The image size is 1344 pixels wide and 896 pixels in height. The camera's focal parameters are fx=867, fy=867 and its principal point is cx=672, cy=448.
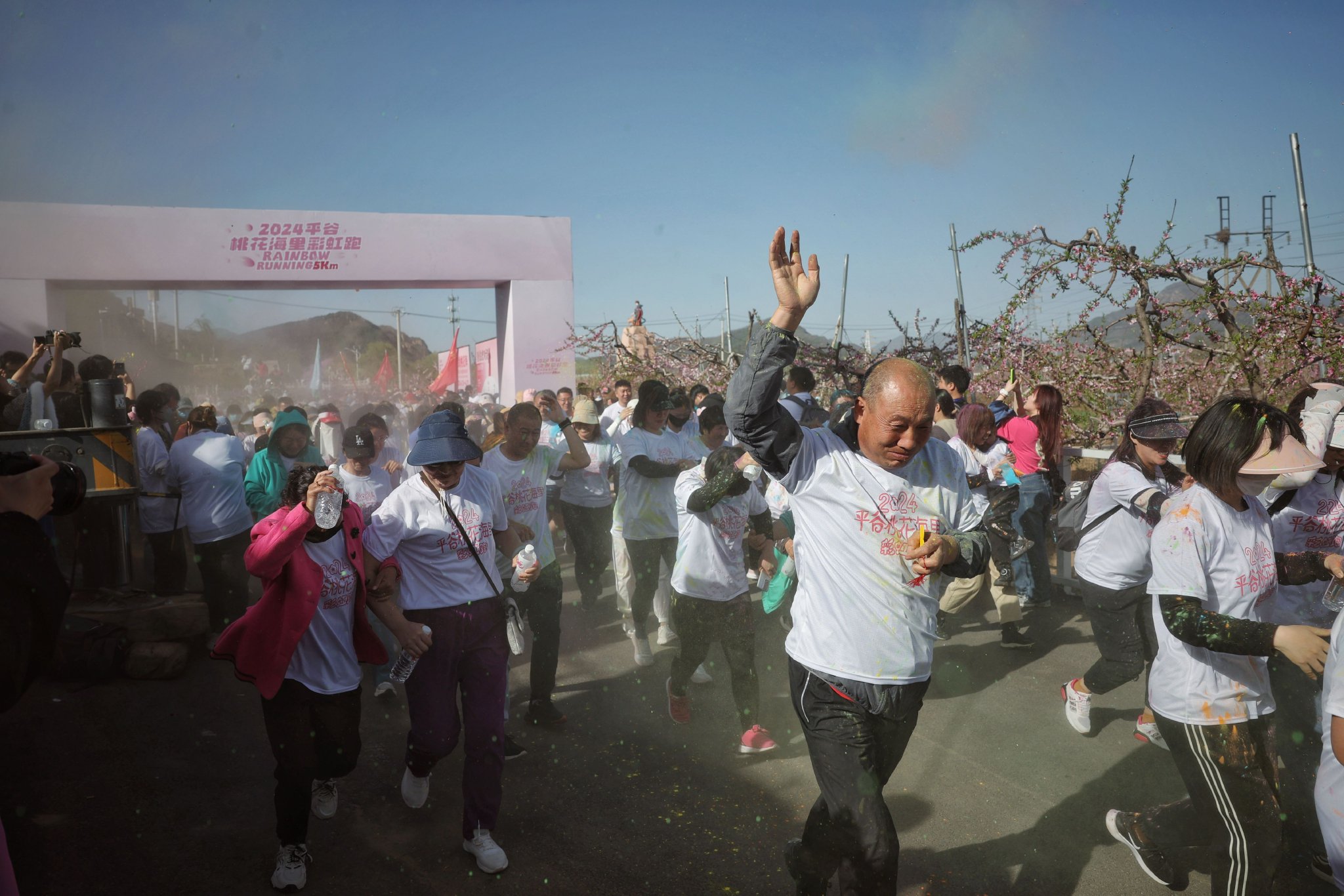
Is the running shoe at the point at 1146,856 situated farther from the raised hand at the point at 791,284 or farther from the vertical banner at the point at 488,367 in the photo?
the vertical banner at the point at 488,367

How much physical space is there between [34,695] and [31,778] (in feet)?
5.19

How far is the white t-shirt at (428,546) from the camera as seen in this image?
13.0ft

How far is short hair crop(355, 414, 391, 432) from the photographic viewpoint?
616 cm

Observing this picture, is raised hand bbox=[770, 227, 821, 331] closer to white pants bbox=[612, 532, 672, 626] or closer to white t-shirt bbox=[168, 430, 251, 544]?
white pants bbox=[612, 532, 672, 626]

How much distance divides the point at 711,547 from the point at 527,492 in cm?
120

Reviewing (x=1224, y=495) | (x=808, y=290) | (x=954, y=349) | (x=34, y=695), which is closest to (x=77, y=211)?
(x=34, y=695)

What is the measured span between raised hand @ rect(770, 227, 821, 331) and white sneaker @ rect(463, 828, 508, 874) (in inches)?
102

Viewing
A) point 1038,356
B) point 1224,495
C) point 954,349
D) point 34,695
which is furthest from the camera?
point 954,349

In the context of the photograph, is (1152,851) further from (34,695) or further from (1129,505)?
(34,695)

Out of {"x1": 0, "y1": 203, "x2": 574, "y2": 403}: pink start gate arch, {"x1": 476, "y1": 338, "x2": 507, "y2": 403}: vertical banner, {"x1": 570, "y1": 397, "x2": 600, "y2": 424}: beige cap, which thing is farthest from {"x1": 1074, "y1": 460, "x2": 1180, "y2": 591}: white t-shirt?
{"x1": 476, "y1": 338, "x2": 507, "y2": 403}: vertical banner

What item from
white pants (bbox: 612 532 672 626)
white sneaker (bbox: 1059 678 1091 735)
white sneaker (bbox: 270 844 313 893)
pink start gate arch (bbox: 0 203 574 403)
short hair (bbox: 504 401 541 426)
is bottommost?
white sneaker (bbox: 270 844 313 893)

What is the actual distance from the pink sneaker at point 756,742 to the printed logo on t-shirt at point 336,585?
94.0 inches

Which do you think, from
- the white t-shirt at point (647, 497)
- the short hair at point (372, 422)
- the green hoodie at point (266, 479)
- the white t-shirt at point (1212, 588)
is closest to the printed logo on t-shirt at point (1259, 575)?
Answer: the white t-shirt at point (1212, 588)

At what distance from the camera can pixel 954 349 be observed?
494 inches
